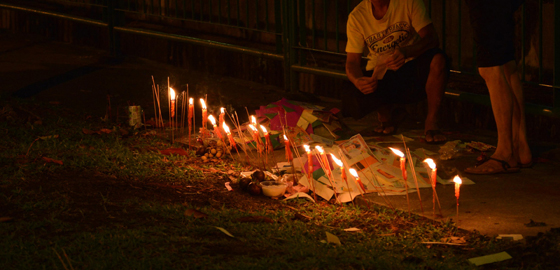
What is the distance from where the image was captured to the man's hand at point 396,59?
550cm

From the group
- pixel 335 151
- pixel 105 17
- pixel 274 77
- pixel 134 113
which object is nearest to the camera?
pixel 335 151

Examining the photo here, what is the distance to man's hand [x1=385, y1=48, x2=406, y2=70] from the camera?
550 centimetres

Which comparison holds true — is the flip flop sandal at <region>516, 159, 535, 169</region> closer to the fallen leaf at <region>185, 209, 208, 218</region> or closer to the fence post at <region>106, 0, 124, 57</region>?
the fallen leaf at <region>185, 209, 208, 218</region>

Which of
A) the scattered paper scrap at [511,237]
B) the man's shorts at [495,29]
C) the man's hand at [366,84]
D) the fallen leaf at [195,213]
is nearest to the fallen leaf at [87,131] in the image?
the man's hand at [366,84]

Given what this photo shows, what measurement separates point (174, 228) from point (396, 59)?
103 inches

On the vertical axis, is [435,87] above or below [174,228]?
above

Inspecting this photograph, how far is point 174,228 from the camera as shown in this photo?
3.62 meters

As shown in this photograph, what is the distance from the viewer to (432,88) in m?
5.72

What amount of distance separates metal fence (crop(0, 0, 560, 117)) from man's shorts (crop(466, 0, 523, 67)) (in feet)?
2.07

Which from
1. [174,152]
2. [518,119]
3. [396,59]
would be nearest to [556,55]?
[518,119]

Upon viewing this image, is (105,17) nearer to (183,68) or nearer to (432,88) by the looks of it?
(183,68)

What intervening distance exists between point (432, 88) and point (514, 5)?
1.20 metres

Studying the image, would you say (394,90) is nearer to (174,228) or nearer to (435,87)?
(435,87)

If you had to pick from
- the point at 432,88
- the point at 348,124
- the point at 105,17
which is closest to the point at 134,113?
the point at 348,124
